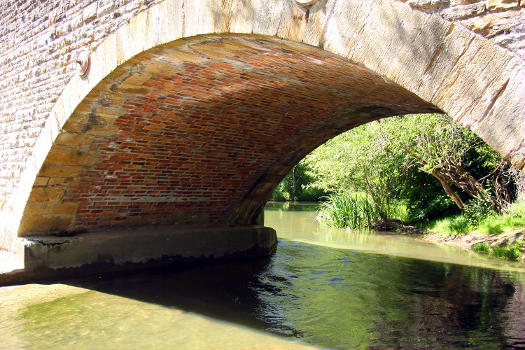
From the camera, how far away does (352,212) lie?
13719 mm

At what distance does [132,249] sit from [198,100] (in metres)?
2.66

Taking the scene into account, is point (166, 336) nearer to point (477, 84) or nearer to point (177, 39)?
point (177, 39)

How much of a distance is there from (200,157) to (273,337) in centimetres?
350

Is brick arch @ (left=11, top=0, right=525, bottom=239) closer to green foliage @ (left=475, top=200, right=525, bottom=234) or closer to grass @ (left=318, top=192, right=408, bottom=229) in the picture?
green foliage @ (left=475, top=200, right=525, bottom=234)

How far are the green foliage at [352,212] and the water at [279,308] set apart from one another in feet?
16.7

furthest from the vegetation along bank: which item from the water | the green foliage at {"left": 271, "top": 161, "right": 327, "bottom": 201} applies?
the green foliage at {"left": 271, "top": 161, "right": 327, "bottom": 201}

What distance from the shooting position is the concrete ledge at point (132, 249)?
6500 mm

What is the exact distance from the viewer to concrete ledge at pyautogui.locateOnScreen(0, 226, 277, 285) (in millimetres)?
6500

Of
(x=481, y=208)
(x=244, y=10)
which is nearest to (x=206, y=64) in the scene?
(x=244, y=10)

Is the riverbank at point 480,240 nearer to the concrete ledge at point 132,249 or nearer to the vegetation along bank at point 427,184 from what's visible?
the vegetation along bank at point 427,184

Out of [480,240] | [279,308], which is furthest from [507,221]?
[279,308]

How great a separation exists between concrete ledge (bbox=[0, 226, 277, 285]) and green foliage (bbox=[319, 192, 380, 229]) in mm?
4833

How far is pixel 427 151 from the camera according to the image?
11.4 metres

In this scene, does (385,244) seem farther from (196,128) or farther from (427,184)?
(196,128)
